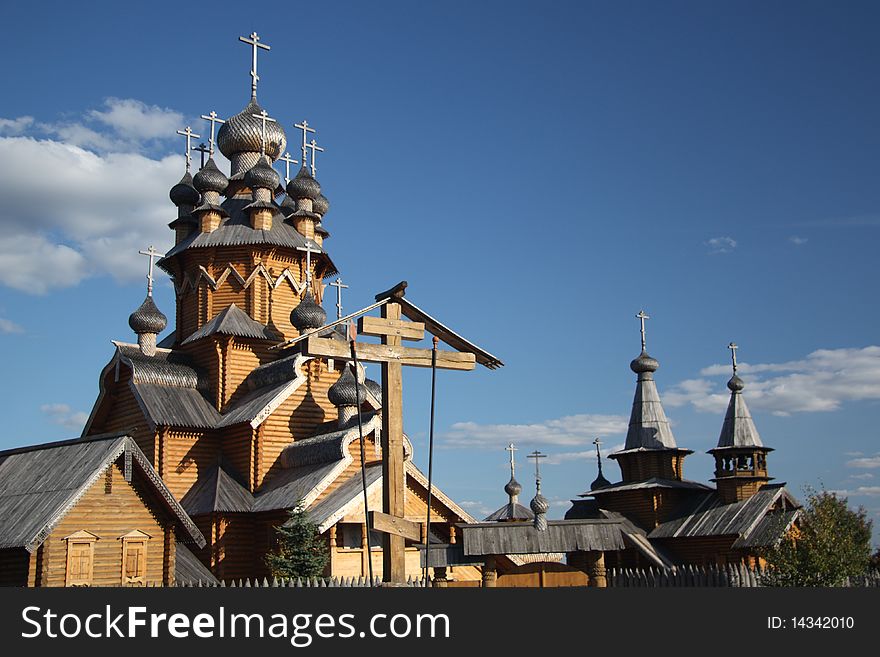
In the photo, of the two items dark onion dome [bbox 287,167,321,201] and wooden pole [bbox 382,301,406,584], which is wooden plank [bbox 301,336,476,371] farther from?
dark onion dome [bbox 287,167,321,201]

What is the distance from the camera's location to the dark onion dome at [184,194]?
2895cm

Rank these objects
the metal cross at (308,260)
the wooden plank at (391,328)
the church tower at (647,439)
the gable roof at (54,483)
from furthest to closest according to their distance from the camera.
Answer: the church tower at (647,439)
the metal cross at (308,260)
the gable roof at (54,483)
the wooden plank at (391,328)

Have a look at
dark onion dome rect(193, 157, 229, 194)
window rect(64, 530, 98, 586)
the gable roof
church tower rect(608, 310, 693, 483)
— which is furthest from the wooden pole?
church tower rect(608, 310, 693, 483)

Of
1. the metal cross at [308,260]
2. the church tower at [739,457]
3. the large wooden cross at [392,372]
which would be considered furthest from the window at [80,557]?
the church tower at [739,457]

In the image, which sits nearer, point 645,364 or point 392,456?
point 392,456

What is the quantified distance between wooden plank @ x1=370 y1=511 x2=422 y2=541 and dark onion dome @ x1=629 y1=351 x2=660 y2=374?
24232mm

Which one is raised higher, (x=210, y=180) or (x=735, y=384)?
(x=210, y=180)

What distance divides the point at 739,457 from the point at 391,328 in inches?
833

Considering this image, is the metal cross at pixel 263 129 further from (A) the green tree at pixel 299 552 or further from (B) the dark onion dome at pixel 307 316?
(A) the green tree at pixel 299 552

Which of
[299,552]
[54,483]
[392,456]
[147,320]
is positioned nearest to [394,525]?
[392,456]

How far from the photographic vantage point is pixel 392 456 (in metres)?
10.5

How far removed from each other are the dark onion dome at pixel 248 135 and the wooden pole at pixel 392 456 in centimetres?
2004

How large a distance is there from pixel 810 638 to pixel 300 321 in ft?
57.0

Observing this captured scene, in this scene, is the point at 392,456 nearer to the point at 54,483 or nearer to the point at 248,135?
the point at 54,483
